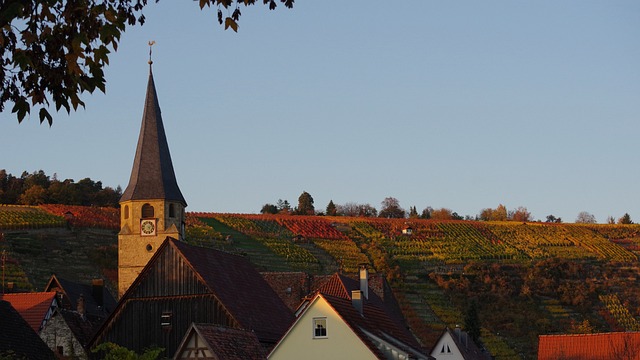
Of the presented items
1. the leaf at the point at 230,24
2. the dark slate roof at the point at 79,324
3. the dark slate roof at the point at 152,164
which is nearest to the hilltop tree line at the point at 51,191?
the dark slate roof at the point at 152,164

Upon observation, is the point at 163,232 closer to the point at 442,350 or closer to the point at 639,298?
the point at 442,350

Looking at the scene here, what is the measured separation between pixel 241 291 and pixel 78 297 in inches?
469

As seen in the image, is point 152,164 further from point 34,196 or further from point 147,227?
point 34,196

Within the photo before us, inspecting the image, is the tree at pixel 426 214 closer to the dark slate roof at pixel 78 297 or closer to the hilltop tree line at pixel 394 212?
the hilltop tree line at pixel 394 212

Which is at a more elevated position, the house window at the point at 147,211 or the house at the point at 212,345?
the house window at the point at 147,211

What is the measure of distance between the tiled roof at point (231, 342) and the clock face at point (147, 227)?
61.7 ft

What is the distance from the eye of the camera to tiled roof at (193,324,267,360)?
1292 inches

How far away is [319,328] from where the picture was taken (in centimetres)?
3412

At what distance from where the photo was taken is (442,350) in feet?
171

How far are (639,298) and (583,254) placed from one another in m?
15.6

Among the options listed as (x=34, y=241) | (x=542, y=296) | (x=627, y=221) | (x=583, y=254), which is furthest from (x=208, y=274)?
(x=627, y=221)

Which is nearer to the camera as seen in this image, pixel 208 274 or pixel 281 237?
pixel 208 274

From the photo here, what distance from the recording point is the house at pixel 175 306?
37750mm

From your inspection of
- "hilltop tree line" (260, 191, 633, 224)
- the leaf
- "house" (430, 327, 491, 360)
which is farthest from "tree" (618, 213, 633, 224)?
the leaf
